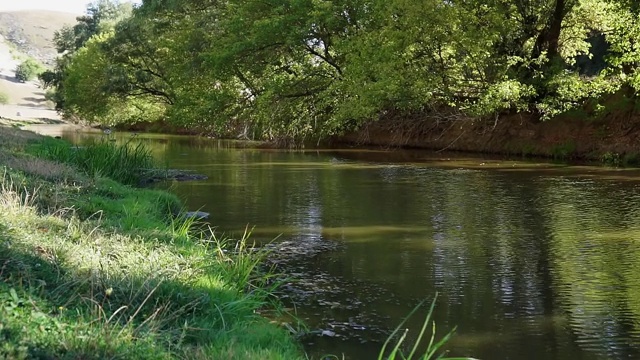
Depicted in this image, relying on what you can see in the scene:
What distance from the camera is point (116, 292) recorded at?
18.6ft

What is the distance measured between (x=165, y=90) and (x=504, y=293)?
4652 cm

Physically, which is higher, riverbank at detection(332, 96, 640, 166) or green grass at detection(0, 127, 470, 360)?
riverbank at detection(332, 96, 640, 166)

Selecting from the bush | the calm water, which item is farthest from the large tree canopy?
the bush

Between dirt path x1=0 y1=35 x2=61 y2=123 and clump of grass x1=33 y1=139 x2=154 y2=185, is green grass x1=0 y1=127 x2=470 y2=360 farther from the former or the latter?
dirt path x1=0 y1=35 x2=61 y2=123

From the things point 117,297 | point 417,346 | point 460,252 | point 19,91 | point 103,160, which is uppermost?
point 19,91

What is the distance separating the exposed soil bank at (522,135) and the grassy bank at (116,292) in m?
18.4

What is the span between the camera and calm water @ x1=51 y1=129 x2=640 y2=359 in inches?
262

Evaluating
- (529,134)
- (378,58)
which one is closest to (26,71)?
(378,58)

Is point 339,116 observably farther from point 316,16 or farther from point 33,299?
point 33,299

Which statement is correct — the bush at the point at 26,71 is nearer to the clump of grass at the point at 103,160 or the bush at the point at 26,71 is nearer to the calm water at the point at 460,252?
the calm water at the point at 460,252

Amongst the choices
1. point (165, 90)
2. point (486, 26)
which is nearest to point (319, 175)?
point (486, 26)

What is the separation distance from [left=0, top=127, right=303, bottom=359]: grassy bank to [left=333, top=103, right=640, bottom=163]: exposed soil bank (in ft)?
60.3

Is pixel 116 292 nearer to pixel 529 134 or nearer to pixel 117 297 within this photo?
pixel 117 297

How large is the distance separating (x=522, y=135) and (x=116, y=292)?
2384 cm
